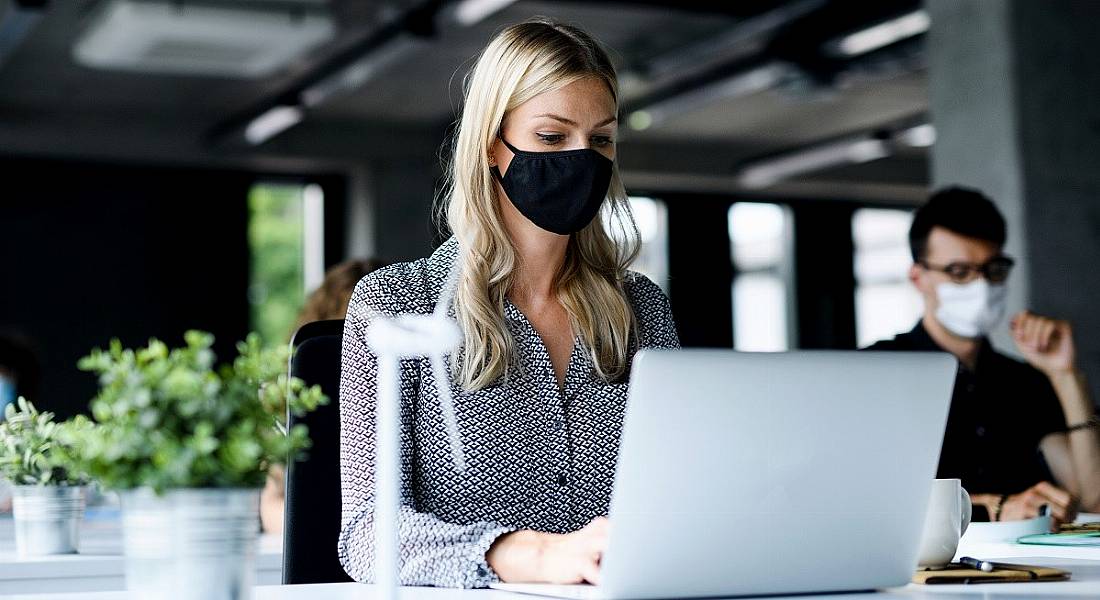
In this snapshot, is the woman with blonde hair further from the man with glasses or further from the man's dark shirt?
the man with glasses

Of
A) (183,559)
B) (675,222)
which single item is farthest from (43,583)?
(675,222)

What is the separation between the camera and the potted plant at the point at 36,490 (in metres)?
2.23

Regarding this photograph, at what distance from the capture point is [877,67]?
20.9 feet

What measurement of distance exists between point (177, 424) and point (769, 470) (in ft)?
1.79

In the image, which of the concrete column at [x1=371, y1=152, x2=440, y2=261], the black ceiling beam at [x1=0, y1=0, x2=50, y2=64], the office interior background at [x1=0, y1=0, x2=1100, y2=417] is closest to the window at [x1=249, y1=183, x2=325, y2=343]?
the office interior background at [x1=0, y1=0, x2=1100, y2=417]

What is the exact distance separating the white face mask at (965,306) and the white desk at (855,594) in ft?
7.16

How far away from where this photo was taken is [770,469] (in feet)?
4.17

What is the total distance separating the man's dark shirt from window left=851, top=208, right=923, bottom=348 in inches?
314

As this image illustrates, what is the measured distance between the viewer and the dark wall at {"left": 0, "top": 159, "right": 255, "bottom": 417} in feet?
30.1

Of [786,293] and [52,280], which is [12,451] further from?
[786,293]

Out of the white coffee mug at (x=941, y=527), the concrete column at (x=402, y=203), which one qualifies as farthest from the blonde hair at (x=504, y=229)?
the concrete column at (x=402, y=203)

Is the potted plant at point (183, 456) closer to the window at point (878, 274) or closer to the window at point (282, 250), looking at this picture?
the window at point (282, 250)

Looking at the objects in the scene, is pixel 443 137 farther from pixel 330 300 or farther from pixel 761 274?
pixel 761 274

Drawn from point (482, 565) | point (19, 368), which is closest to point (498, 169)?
point (482, 565)
